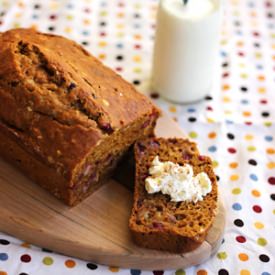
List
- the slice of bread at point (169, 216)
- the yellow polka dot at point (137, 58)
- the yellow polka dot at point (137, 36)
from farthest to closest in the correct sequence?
the yellow polka dot at point (137, 36)
the yellow polka dot at point (137, 58)
the slice of bread at point (169, 216)

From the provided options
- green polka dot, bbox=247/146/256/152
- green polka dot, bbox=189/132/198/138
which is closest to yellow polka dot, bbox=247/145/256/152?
green polka dot, bbox=247/146/256/152

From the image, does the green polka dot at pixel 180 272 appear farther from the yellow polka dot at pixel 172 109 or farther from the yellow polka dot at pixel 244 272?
the yellow polka dot at pixel 172 109

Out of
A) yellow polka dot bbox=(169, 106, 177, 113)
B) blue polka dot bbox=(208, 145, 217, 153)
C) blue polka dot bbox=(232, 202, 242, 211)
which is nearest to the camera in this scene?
blue polka dot bbox=(232, 202, 242, 211)

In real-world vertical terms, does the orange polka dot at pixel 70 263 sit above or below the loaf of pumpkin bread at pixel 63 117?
below

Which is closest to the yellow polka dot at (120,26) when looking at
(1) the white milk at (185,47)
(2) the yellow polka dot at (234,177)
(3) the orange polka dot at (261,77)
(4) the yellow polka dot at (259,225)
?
(1) the white milk at (185,47)

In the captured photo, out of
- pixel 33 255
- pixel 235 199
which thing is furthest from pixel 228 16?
pixel 33 255

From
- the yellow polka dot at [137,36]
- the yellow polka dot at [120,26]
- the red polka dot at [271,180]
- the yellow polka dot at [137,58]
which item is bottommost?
the red polka dot at [271,180]

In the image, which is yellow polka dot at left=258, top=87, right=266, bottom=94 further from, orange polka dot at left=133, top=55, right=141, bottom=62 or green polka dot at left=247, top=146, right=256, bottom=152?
orange polka dot at left=133, top=55, right=141, bottom=62

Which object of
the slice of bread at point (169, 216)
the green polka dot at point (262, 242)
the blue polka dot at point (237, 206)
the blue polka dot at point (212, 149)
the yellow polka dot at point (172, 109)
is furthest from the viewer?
the yellow polka dot at point (172, 109)
